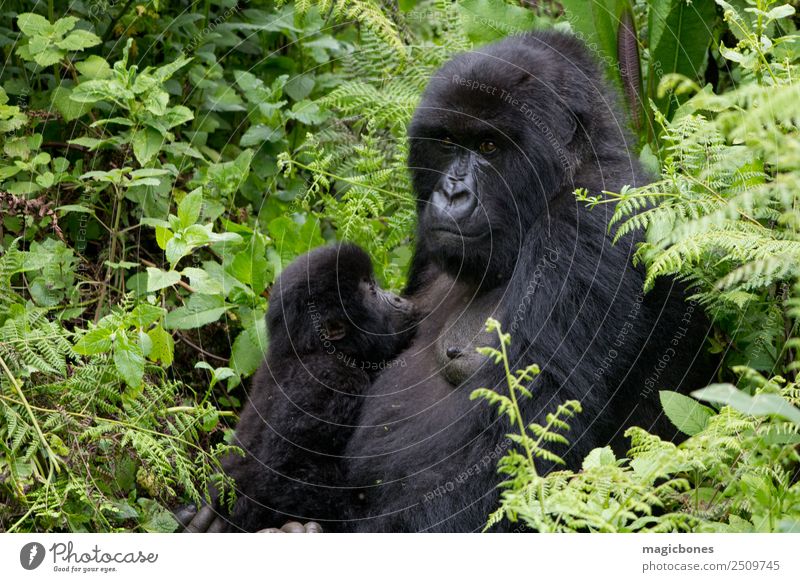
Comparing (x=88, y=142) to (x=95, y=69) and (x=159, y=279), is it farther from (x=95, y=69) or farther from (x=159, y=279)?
(x=159, y=279)

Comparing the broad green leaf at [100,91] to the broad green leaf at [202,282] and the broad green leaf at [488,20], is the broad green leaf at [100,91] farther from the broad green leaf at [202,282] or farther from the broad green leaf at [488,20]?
the broad green leaf at [488,20]

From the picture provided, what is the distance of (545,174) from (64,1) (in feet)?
8.27

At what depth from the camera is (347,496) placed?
3.43 metres

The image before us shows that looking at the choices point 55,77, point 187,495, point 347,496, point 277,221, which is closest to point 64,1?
point 55,77

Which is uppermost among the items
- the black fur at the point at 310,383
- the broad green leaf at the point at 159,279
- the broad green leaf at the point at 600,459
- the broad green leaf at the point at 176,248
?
the broad green leaf at the point at 600,459

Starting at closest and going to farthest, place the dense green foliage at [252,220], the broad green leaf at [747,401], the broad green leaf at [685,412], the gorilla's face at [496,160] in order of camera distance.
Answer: the broad green leaf at [747,401]
the dense green foliage at [252,220]
the broad green leaf at [685,412]
the gorilla's face at [496,160]

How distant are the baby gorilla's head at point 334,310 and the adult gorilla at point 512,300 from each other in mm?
185

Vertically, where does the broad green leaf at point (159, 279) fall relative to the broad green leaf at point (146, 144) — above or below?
below

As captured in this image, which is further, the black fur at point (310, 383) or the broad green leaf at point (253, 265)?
the broad green leaf at point (253, 265)

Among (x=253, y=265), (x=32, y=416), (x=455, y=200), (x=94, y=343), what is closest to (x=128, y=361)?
(x=94, y=343)

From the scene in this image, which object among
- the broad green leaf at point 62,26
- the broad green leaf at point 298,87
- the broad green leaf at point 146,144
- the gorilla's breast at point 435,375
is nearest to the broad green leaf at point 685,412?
the gorilla's breast at point 435,375

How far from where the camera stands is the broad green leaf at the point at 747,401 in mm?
2029

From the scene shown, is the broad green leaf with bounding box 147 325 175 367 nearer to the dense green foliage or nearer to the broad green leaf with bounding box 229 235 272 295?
the dense green foliage

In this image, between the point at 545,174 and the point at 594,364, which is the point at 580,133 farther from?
the point at 594,364
